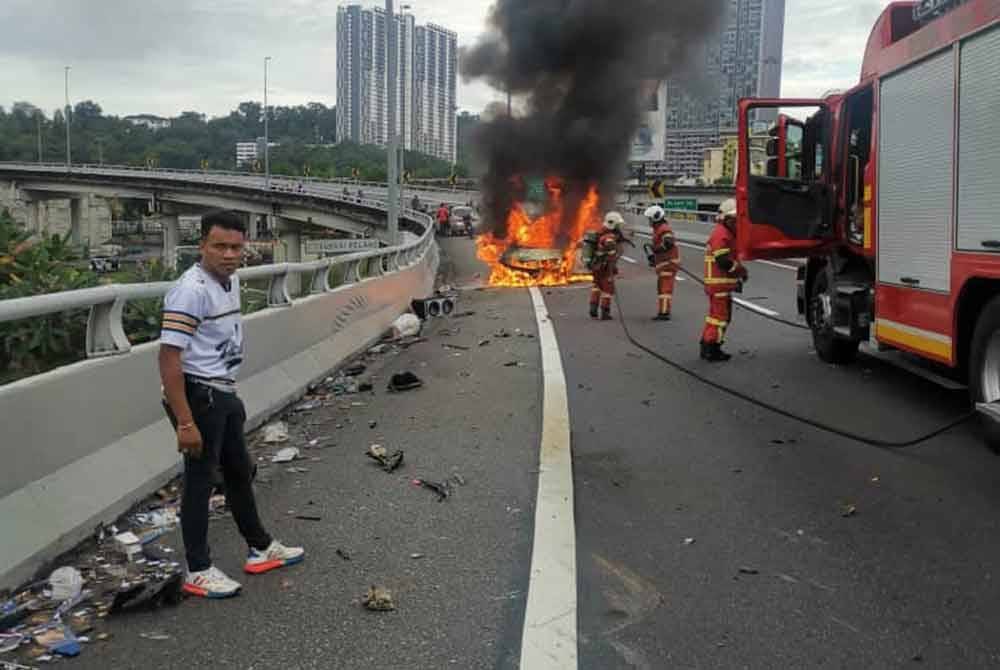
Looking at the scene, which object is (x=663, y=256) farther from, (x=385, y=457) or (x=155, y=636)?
(x=155, y=636)

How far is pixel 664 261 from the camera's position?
14.0 metres

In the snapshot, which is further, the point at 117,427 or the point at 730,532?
the point at 117,427

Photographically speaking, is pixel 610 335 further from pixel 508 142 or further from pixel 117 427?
pixel 508 142

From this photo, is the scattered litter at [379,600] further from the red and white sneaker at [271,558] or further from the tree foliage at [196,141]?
the tree foliage at [196,141]

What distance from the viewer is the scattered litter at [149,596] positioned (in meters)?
3.64

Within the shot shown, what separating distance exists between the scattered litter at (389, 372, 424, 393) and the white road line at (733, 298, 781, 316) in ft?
24.5

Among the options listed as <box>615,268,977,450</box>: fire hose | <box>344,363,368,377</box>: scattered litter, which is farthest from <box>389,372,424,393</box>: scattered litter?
<box>615,268,977,450</box>: fire hose

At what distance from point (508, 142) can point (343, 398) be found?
64.9 ft

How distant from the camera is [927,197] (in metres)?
6.95

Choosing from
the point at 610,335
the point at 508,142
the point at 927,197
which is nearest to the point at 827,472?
the point at 927,197

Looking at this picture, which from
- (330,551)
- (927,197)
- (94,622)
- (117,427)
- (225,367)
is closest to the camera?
(94,622)

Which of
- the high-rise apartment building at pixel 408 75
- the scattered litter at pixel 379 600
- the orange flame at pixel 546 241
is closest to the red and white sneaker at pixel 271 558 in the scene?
the scattered litter at pixel 379 600

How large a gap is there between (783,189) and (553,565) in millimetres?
Result: 6749

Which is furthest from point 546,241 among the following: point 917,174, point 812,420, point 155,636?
point 155,636
